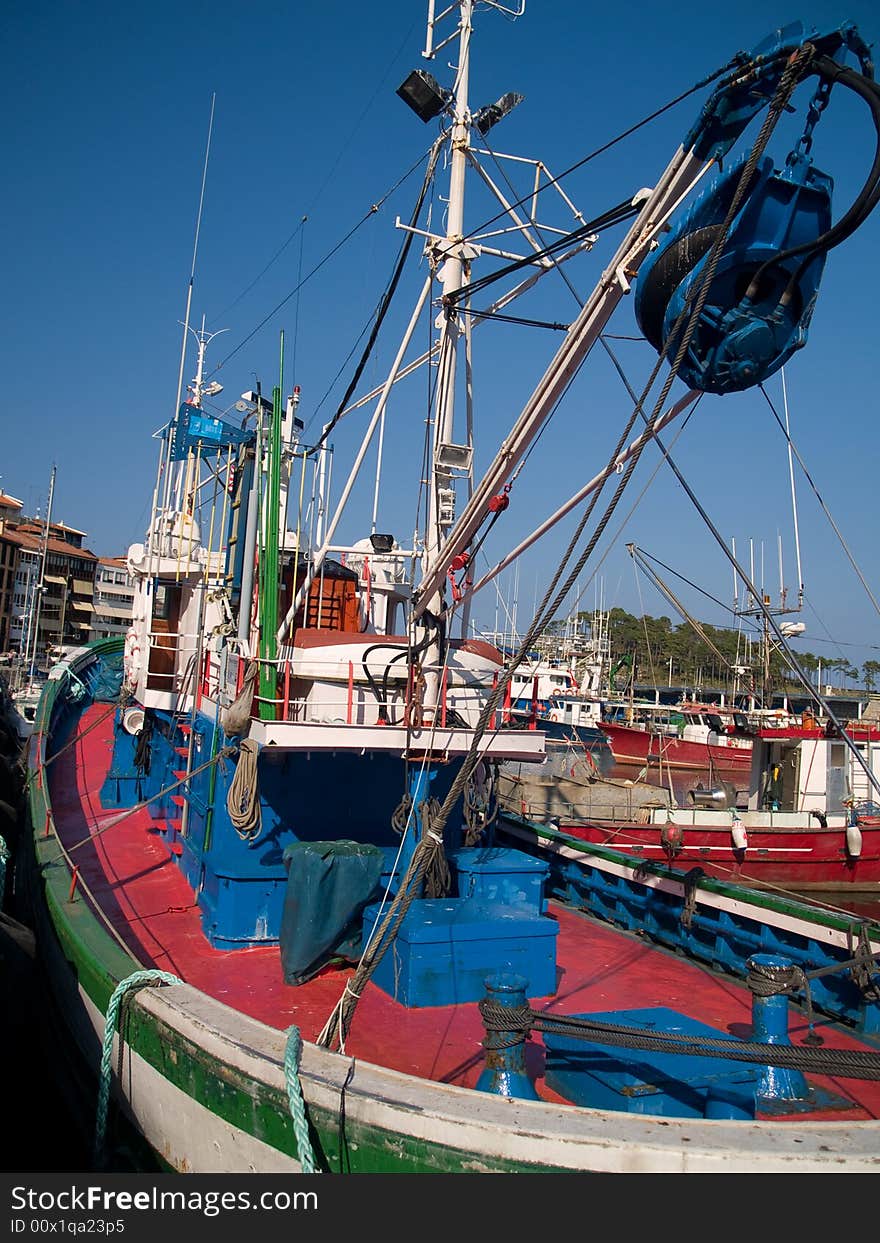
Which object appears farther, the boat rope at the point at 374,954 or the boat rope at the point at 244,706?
the boat rope at the point at 244,706

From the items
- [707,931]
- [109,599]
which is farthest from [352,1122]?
[109,599]

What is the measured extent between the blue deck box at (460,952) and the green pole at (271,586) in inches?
93.7

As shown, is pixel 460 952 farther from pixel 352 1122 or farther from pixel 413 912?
pixel 352 1122

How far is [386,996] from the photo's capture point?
23.5 feet

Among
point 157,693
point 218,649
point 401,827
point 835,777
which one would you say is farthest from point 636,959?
point 835,777

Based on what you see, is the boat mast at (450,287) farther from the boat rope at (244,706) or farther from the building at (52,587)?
the building at (52,587)

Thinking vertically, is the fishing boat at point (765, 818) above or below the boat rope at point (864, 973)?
below

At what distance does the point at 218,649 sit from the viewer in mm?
10711

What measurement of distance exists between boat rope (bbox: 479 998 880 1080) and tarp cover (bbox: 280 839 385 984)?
2680 mm

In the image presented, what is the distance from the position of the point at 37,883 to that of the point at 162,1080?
4956 millimetres

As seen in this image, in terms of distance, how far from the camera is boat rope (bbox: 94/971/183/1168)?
528cm

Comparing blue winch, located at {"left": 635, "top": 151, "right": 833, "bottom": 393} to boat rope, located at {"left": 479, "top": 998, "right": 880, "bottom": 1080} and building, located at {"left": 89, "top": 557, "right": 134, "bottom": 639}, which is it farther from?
building, located at {"left": 89, "top": 557, "right": 134, "bottom": 639}

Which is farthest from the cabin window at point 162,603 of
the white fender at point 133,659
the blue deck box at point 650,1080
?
the blue deck box at point 650,1080

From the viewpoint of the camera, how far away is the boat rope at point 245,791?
7.86 m
